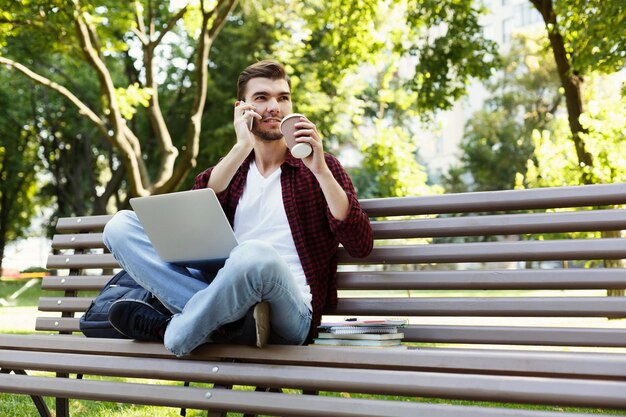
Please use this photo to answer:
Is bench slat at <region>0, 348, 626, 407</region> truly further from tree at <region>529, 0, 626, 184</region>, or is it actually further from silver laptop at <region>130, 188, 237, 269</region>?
tree at <region>529, 0, 626, 184</region>

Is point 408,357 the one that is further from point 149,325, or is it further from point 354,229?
point 149,325

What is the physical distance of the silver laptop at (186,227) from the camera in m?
3.07

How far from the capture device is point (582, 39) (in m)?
9.72

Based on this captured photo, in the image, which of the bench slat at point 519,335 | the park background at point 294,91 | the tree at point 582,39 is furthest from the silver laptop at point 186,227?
the tree at point 582,39

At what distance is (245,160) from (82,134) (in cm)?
2626

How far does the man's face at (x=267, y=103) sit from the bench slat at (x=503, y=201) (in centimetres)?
54

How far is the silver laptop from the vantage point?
121 inches

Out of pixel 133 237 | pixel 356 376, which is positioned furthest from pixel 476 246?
pixel 133 237

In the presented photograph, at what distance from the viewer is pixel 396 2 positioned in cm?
1459

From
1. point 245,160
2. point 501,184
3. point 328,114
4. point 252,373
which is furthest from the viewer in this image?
point 501,184

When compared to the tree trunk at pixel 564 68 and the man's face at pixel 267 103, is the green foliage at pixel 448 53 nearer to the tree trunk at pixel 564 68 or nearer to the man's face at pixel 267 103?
the tree trunk at pixel 564 68

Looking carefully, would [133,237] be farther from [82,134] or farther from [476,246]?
[82,134]

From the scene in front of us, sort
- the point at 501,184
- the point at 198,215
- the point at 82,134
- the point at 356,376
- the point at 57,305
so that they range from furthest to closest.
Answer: the point at 501,184, the point at 82,134, the point at 57,305, the point at 198,215, the point at 356,376

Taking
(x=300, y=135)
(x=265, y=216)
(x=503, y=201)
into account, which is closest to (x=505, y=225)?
(x=503, y=201)
